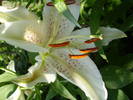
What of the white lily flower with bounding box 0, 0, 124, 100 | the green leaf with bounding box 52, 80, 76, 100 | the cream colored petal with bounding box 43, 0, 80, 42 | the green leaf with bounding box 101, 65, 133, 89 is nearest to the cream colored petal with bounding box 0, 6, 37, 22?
the white lily flower with bounding box 0, 0, 124, 100

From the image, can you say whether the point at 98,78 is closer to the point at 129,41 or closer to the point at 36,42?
the point at 36,42

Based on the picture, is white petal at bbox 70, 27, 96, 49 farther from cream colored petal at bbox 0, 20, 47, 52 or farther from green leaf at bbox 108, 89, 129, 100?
green leaf at bbox 108, 89, 129, 100

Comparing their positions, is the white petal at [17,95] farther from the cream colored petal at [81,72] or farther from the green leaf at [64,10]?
the green leaf at [64,10]

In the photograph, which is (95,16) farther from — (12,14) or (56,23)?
(12,14)

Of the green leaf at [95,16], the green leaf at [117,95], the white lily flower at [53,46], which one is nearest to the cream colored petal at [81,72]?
the white lily flower at [53,46]

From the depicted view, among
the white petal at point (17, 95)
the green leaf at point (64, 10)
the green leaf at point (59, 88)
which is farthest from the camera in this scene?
the white petal at point (17, 95)

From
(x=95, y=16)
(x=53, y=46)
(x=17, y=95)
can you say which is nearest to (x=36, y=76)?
→ (x=53, y=46)
